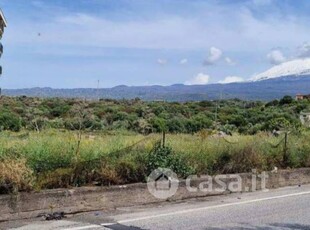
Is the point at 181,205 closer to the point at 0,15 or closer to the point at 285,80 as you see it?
the point at 0,15

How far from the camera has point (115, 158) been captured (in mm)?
9898

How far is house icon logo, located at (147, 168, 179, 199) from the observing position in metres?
9.79

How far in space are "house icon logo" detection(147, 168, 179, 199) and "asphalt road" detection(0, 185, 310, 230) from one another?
27 centimetres

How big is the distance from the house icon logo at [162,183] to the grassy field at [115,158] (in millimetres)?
152

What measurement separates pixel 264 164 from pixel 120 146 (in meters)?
3.82

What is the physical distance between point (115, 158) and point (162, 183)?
Answer: 1033mm

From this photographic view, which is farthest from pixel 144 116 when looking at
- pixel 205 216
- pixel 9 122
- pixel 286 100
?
pixel 205 216

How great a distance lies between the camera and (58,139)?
33.3ft

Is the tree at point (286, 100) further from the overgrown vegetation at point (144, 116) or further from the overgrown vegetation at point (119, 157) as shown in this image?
the overgrown vegetation at point (119, 157)

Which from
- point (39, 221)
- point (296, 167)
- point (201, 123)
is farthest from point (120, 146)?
point (201, 123)

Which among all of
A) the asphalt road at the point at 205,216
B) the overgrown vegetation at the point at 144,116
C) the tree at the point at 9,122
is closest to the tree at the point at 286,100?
the overgrown vegetation at the point at 144,116

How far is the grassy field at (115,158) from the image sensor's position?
860 cm

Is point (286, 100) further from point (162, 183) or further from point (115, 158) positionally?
point (115, 158)

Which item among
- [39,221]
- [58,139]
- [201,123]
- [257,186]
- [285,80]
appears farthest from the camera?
[285,80]
